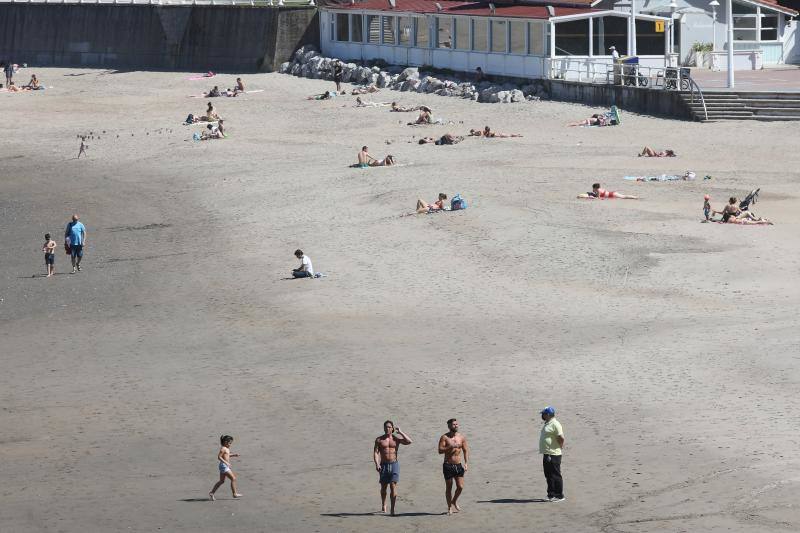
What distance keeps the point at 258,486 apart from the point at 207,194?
67.5ft

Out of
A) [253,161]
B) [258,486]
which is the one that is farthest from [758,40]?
[258,486]

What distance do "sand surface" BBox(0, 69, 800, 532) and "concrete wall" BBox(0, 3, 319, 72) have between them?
19200mm

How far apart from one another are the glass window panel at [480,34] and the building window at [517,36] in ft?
5.05

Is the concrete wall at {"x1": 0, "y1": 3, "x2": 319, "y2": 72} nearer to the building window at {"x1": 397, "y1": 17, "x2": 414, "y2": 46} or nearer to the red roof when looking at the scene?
the red roof

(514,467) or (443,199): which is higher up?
(443,199)

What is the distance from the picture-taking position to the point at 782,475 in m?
16.1

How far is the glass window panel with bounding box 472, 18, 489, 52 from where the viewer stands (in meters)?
52.2

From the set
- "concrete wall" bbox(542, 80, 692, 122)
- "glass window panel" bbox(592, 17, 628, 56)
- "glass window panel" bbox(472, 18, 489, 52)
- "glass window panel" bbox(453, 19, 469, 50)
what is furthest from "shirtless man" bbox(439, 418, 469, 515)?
"glass window panel" bbox(453, 19, 469, 50)

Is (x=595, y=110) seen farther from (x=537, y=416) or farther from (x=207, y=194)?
(x=537, y=416)

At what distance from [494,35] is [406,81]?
11.8 ft

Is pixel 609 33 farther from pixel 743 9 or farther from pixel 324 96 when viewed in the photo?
pixel 324 96

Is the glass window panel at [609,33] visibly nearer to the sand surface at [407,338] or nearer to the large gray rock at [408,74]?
the large gray rock at [408,74]

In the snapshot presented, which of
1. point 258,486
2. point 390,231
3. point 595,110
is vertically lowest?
point 258,486

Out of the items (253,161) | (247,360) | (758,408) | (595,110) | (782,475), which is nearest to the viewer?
(782,475)
